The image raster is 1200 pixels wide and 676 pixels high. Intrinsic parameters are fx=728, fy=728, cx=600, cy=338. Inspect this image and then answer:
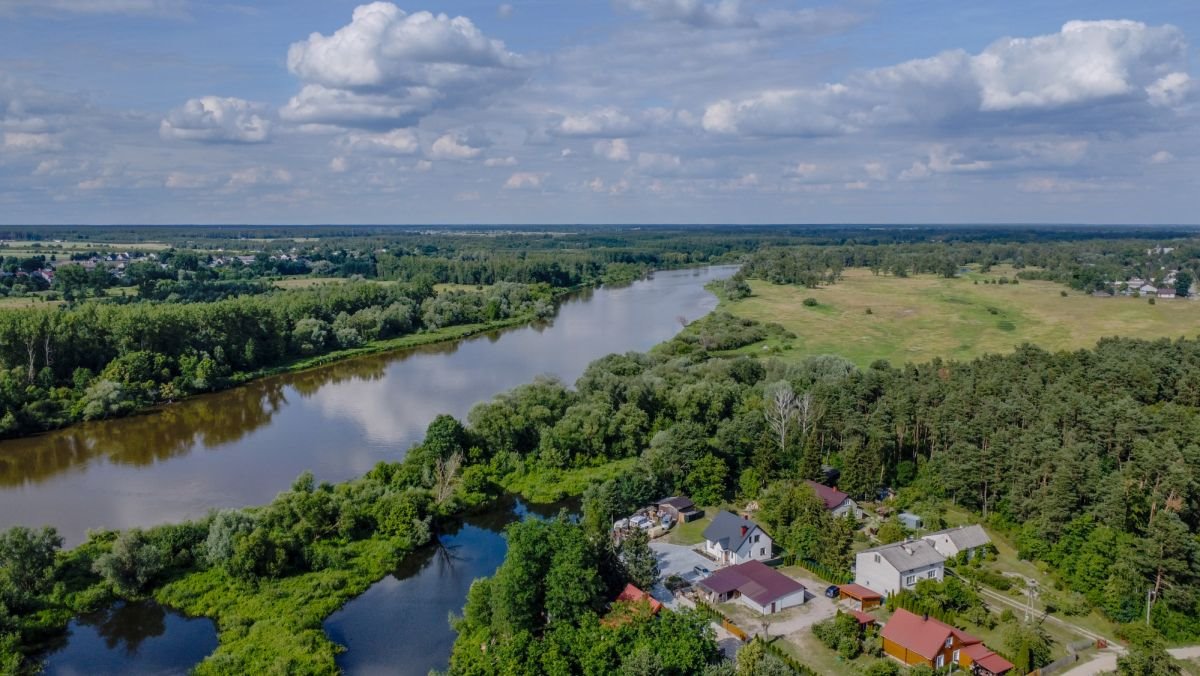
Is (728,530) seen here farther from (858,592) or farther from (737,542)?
(858,592)

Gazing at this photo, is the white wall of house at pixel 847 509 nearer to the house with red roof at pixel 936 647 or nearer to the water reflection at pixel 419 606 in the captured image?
the house with red roof at pixel 936 647

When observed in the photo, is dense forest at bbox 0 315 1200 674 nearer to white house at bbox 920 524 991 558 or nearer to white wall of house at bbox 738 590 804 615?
white house at bbox 920 524 991 558

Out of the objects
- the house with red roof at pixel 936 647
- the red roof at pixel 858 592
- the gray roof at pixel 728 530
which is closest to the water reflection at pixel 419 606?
the gray roof at pixel 728 530

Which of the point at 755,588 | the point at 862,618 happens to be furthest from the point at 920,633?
the point at 755,588

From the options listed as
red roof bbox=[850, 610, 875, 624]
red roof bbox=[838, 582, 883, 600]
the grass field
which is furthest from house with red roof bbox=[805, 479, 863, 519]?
the grass field

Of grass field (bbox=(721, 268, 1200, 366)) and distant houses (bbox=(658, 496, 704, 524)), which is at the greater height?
grass field (bbox=(721, 268, 1200, 366))

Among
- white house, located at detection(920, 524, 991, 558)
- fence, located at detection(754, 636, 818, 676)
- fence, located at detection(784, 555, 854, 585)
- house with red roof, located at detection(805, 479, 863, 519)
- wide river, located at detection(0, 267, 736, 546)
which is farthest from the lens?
wide river, located at detection(0, 267, 736, 546)
